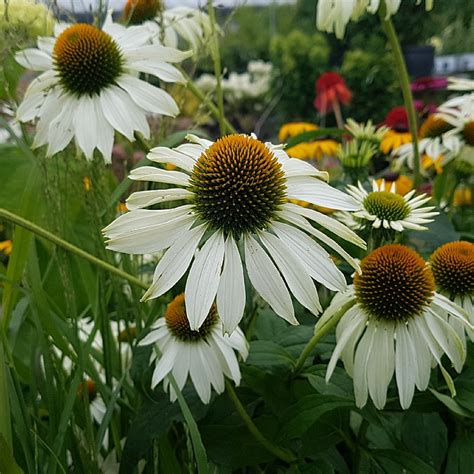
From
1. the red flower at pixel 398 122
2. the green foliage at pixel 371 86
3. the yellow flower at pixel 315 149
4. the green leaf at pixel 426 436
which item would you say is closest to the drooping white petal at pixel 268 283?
the green leaf at pixel 426 436

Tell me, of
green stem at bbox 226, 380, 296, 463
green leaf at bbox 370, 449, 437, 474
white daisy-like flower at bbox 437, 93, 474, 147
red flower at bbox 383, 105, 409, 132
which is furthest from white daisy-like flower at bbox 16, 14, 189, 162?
red flower at bbox 383, 105, 409, 132

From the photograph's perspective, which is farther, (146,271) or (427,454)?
(146,271)

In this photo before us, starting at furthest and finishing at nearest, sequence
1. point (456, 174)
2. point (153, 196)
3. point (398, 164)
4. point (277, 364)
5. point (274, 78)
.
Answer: point (274, 78) < point (398, 164) < point (456, 174) < point (277, 364) < point (153, 196)

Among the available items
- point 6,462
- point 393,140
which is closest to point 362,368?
point 6,462

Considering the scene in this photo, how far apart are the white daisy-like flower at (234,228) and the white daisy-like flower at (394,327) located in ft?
0.25

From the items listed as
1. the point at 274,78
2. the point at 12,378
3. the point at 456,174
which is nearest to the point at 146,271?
the point at 12,378

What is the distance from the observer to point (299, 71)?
3.57m

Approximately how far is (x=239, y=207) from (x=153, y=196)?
6 cm

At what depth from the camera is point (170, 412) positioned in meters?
0.56

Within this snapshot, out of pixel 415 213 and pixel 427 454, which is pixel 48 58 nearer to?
pixel 415 213

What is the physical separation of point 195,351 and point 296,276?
18cm

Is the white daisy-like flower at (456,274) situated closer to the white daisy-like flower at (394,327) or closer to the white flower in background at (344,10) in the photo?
the white daisy-like flower at (394,327)

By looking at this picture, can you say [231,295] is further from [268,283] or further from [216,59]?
[216,59]

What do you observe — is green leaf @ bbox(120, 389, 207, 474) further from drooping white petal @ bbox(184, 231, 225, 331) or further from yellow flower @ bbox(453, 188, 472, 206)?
yellow flower @ bbox(453, 188, 472, 206)
